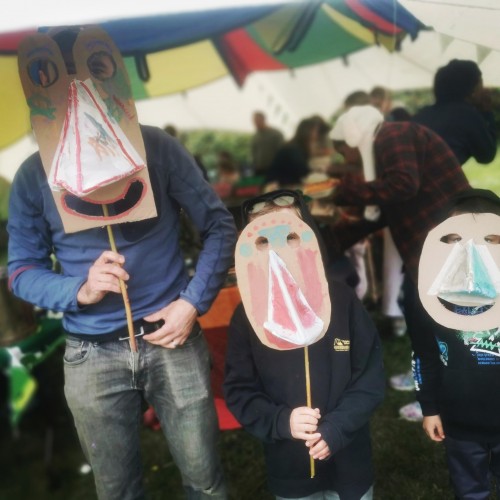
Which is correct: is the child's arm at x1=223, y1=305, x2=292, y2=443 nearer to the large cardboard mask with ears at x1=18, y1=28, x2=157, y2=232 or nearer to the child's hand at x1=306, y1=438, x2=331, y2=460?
the child's hand at x1=306, y1=438, x2=331, y2=460

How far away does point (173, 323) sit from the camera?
150 cm

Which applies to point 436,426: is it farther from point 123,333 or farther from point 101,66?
point 101,66

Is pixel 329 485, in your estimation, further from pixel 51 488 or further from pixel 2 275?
pixel 2 275

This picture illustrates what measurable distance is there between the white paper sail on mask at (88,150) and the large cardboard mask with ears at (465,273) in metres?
0.81

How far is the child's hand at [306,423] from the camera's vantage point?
139 centimetres

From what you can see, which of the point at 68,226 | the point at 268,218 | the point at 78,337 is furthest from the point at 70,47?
the point at 78,337

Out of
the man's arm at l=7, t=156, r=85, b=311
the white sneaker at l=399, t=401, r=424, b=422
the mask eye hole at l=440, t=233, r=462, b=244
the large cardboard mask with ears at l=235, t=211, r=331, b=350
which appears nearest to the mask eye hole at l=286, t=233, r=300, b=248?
the large cardboard mask with ears at l=235, t=211, r=331, b=350

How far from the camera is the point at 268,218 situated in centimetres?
139

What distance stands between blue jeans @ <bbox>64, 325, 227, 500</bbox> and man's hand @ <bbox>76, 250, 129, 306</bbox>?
189 millimetres

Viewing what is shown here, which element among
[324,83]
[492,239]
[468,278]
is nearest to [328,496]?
[468,278]

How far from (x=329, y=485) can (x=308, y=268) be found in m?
0.66

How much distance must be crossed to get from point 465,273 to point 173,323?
780 mm

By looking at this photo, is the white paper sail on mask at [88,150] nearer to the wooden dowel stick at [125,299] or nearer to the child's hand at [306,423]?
the wooden dowel stick at [125,299]

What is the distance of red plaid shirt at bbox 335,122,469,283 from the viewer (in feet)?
7.27
